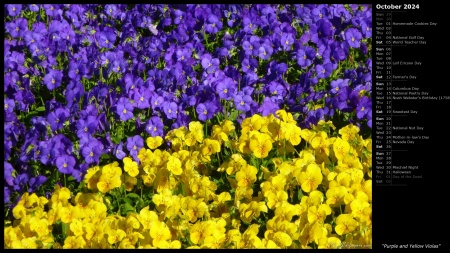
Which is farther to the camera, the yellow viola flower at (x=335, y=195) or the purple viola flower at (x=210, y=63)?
the purple viola flower at (x=210, y=63)

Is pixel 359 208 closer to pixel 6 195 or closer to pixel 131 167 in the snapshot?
pixel 131 167

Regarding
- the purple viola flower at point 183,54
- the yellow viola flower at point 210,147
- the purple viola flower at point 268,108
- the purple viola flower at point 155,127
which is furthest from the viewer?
the purple viola flower at point 183,54

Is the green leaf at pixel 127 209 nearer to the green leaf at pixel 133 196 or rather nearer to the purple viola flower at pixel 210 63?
the green leaf at pixel 133 196

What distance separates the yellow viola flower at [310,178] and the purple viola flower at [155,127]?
1.03 m

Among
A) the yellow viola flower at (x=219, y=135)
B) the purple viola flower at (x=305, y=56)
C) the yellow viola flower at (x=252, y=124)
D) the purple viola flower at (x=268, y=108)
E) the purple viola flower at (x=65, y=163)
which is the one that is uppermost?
the purple viola flower at (x=305, y=56)

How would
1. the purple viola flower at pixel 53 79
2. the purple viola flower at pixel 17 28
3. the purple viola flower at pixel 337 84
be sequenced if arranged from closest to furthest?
the purple viola flower at pixel 337 84
the purple viola flower at pixel 53 79
the purple viola flower at pixel 17 28

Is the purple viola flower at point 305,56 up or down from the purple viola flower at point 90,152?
up

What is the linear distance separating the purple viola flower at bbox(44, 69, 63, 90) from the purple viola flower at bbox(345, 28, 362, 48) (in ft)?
6.72

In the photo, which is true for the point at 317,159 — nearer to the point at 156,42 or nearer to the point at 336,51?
the point at 336,51

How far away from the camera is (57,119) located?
473cm

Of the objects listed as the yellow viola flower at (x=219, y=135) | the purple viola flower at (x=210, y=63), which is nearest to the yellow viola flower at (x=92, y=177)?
the yellow viola flower at (x=219, y=135)

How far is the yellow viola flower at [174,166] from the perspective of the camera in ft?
14.4

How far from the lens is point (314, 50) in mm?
5426
